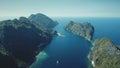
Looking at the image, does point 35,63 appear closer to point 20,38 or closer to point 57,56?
point 57,56

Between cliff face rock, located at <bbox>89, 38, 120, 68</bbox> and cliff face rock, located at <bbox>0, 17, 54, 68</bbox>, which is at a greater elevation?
cliff face rock, located at <bbox>89, 38, 120, 68</bbox>

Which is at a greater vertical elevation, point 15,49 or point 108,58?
point 108,58

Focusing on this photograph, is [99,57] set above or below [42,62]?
above

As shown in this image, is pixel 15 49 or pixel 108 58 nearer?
pixel 108 58

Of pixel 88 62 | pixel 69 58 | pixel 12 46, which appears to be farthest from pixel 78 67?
pixel 12 46

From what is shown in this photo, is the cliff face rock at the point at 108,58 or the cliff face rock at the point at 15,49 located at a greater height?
the cliff face rock at the point at 108,58

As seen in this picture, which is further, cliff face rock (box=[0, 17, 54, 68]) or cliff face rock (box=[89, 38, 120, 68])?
cliff face rock (box=[0, 17, 54, 68])

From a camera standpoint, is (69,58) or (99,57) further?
(69,58)

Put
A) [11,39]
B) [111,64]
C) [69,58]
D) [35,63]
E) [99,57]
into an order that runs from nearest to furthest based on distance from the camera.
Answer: [111,64]
[99,57]
[35,63]
[69,58]
[11,39]

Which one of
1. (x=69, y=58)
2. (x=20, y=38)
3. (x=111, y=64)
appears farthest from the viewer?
(x=20, y=38)

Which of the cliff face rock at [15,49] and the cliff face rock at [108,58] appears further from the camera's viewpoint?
the cliff face rock at [15,49]
